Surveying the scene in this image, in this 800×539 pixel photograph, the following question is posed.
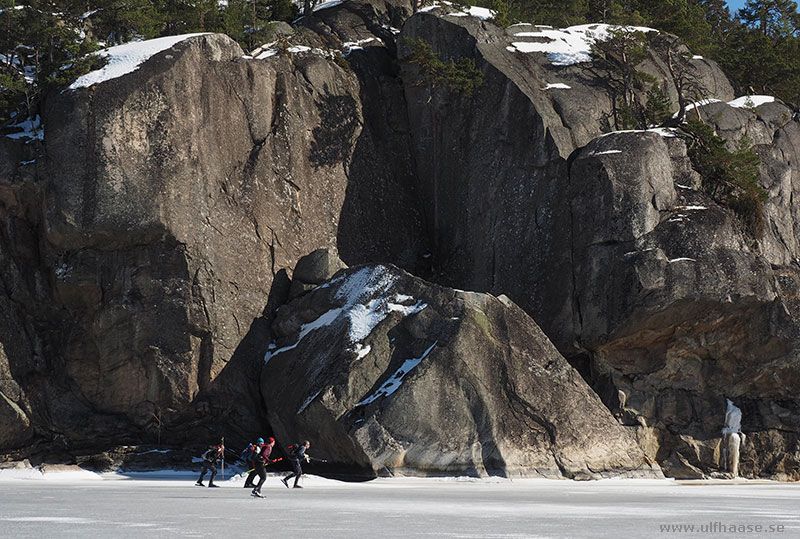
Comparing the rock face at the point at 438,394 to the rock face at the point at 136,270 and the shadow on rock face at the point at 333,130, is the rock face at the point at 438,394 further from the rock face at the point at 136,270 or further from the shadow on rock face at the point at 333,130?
the shadow on rock face at the point at 333,130

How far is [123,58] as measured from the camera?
40125 millimetres

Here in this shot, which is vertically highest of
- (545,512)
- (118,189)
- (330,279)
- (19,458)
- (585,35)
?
(585,35)

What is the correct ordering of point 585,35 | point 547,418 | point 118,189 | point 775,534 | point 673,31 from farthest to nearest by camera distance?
point 673,31 < point 585,35 < point 118,189 < point 547,418 < point 775,534

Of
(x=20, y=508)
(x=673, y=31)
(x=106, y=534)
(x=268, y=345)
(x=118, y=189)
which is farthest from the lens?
(x=673, y=31)

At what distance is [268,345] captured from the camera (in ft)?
132

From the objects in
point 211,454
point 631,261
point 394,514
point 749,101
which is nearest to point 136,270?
point 211,454

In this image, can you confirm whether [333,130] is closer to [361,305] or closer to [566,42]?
[361,305]

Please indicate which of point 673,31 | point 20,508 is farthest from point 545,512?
point 673,31

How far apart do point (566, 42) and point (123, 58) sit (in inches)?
904

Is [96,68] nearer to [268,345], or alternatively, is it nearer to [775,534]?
[268,345]

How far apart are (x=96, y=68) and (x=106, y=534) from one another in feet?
102

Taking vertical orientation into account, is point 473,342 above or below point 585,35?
below

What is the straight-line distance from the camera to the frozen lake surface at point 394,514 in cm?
1373

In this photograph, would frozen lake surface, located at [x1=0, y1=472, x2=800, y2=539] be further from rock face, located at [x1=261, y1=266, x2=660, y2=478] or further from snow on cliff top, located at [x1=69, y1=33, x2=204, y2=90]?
snow on cliff top, located at [x1=69, y1=33, x2=204, y2=90]
